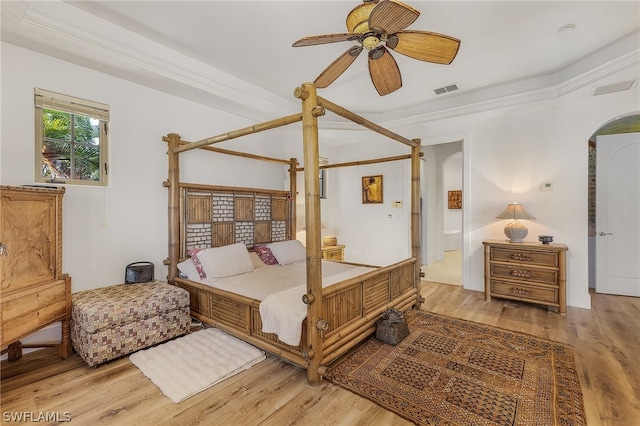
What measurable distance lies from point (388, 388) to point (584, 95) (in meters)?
4.25

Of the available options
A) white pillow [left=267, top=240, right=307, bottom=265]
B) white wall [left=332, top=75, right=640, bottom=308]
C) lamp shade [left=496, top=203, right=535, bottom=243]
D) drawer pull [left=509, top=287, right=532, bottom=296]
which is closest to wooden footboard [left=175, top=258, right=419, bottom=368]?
white pillow [left=267, top=240, right=307, bottom=265]

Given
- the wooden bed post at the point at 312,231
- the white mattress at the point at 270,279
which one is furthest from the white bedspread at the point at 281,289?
the wooden bed post at the point at 312,231

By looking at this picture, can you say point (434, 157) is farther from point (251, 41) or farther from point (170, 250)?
point (170, 250)

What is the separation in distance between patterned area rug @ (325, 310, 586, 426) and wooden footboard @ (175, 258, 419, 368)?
215 mm

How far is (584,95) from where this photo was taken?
3650mm

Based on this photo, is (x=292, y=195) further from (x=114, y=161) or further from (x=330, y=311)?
(x=330, y=311)

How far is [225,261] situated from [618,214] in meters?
5.51

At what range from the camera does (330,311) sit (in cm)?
233

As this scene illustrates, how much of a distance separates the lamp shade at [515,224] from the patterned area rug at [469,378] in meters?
1.50

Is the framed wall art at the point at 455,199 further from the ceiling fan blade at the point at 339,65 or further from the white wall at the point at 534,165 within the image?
the ceiling fan blade at the point at 339,65

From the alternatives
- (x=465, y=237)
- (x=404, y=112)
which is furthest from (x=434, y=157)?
(x=465, y=237)

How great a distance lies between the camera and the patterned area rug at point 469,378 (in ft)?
5.89

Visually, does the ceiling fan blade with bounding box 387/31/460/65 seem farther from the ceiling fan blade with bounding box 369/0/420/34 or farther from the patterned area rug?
the patterned area rug

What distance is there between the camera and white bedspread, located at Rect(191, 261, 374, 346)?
2195 mm
